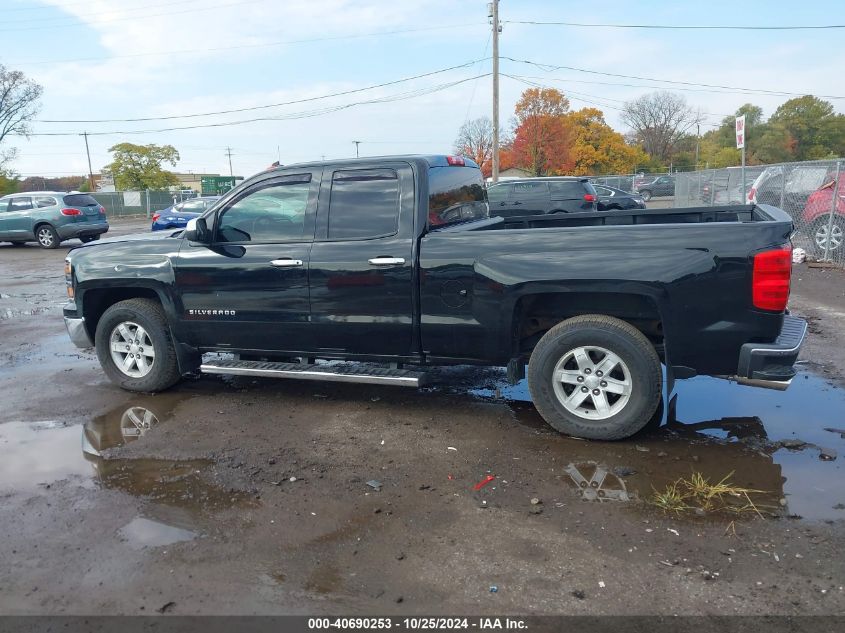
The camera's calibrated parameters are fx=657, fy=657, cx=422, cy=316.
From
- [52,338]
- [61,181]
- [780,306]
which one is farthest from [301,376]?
[61,181]

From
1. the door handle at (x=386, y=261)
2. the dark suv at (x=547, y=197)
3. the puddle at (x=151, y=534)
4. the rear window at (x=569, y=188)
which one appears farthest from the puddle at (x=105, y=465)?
the rear window at (x=569, y=188)

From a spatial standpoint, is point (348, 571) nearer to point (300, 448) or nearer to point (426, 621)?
point (426, 621)

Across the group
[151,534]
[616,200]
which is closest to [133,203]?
[616,200]

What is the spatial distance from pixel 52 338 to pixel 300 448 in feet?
17.4

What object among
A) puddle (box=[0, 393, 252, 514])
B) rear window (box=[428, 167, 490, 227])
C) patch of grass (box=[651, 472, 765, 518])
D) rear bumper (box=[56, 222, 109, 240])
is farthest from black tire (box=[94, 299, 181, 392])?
rear bumper (box=[56, 222, 109, 240])

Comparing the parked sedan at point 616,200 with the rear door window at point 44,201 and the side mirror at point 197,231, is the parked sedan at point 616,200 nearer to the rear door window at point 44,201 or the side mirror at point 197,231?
the rear door window at point 44,201

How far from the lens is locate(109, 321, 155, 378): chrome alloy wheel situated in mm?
5875

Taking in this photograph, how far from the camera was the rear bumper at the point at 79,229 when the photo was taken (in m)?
20.5

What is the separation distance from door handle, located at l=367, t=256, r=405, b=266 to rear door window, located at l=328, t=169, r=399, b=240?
0.21 metres

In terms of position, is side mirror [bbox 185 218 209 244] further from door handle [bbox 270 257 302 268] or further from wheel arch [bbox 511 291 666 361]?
wheel arch [bbox 511 291 666 361]

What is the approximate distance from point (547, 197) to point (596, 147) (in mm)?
55664

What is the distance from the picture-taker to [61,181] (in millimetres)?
97312

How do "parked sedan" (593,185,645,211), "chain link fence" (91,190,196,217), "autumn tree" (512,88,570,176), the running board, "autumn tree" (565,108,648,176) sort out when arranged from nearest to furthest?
the running board
"parked sedan" (593,185,645,211)
"chain link fence" (91,190,196,217)
"autumn tree" (512,88,570,176)
"autumn tree" (565,108,648,176)

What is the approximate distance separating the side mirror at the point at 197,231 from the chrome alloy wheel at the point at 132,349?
1.05 meters
